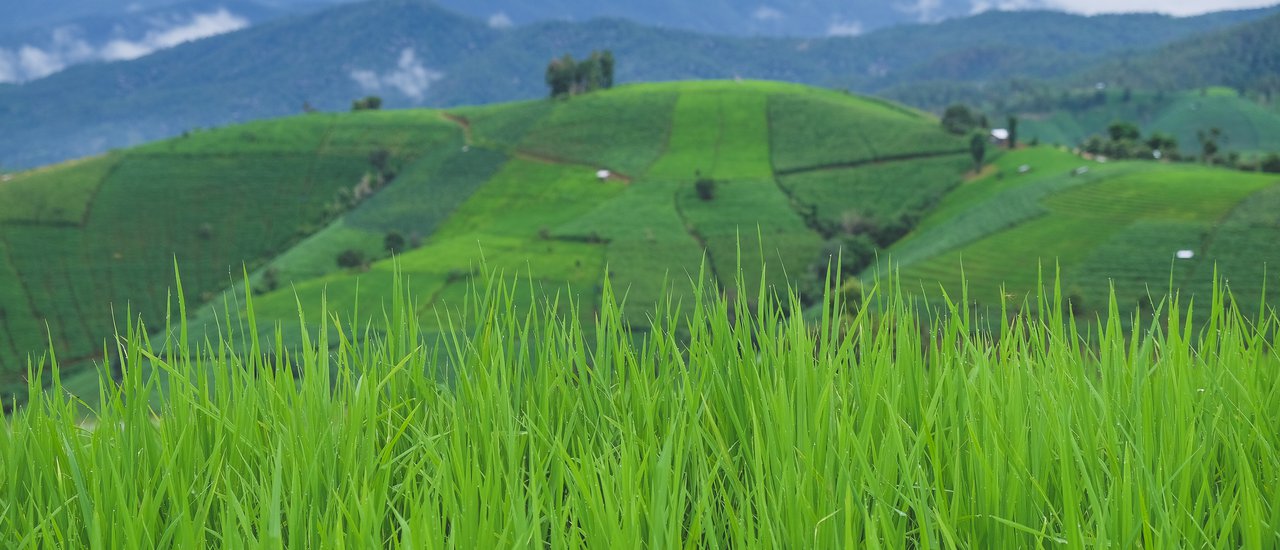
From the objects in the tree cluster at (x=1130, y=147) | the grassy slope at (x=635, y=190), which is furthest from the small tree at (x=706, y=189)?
the tree cluster at (x=1130, y=147)

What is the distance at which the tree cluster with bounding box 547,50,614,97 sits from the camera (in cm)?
15400

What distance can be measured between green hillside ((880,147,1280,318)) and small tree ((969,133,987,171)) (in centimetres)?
1060

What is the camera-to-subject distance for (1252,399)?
3.45 m

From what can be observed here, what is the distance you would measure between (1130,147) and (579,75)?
8416 centimetres

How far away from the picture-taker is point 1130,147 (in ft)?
360

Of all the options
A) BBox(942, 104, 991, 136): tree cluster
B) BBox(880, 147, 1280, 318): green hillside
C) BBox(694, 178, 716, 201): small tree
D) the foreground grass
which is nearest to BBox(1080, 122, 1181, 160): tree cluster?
BBox(880, 147, 1280, 318): green hillside

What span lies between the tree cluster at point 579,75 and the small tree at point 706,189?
4853 cm

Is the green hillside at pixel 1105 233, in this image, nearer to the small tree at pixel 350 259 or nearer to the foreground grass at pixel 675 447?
the small tree at pixel 350 259

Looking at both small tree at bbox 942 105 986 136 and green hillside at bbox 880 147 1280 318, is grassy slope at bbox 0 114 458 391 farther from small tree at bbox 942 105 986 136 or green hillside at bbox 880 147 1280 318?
green hillside at bbox 880 147 1280 318

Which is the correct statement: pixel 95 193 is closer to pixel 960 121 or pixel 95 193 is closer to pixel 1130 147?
pixel 960 121

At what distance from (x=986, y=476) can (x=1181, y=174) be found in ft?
336

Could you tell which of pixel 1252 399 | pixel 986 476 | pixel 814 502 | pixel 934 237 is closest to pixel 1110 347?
pixel 1252 399

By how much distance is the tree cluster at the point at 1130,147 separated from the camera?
10838 cm

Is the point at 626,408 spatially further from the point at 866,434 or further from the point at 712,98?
the point at 712,98
